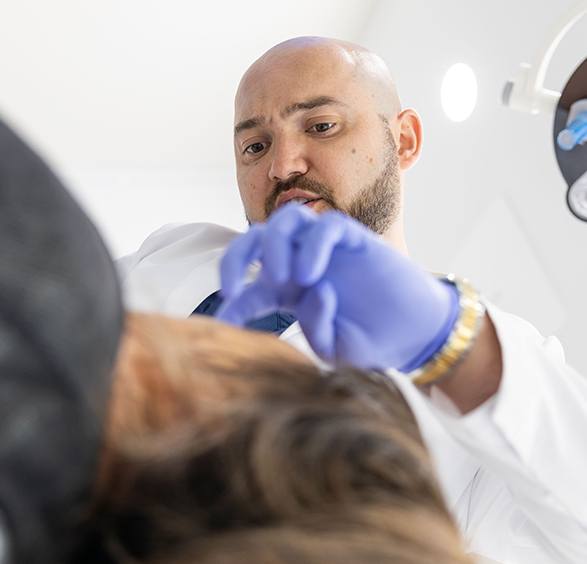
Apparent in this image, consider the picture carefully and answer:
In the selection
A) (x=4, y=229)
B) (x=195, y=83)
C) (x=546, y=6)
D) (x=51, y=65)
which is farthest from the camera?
(x=195, y=83)

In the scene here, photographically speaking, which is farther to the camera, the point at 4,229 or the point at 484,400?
the point at 484,400

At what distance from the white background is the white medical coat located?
A: 960mm

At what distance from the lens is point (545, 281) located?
7.18ft

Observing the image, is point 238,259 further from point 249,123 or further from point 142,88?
point 142,88

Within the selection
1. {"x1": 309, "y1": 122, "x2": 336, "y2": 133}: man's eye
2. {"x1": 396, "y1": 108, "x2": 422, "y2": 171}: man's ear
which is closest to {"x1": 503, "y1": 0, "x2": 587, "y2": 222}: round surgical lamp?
{"x1": 309, "y1": 122, "x2": 336, "y2": 133}: man's eye

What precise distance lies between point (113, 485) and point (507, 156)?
2030 mm

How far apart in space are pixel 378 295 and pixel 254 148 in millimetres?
Answer: 1074

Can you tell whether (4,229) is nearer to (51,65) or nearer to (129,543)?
(129,543)

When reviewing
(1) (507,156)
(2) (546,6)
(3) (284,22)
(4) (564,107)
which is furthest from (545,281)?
(3) (284,22)

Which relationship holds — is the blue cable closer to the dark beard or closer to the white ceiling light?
the dark beard

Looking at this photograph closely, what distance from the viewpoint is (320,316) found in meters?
0.75

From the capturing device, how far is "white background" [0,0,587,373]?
219 cm

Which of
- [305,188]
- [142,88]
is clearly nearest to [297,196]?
[305,188]


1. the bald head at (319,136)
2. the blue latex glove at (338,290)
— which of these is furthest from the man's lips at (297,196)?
the blue latex glove at (338,290)
